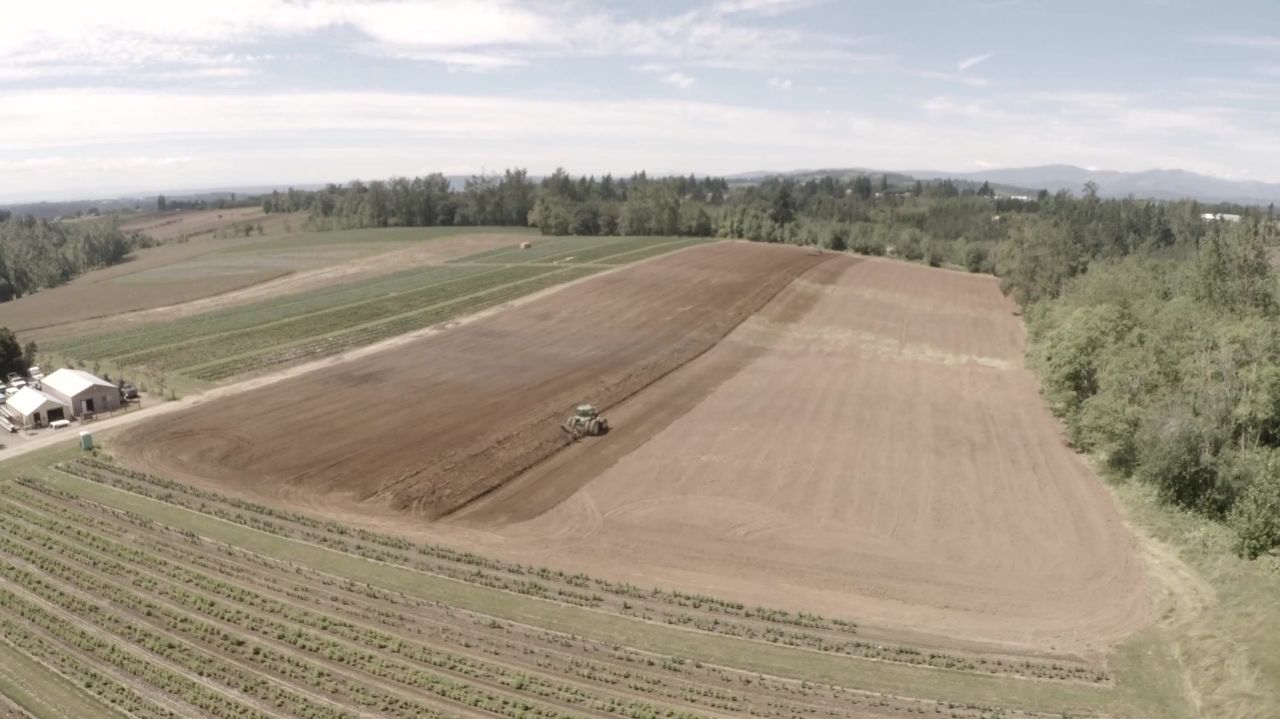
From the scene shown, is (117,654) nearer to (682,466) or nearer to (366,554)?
(366,554)

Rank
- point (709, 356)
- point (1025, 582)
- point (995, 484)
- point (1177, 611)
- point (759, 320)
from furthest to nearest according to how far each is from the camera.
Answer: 1. point (759, 320)
2. point (709, 356)
3. point (995, 484)
4. point (1025, 582)
5. point (1177, 611)

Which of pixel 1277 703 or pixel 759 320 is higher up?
pixel 759 320

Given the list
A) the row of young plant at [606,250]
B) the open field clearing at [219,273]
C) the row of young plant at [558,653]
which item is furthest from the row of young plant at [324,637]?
the row of young plant at [606,250]

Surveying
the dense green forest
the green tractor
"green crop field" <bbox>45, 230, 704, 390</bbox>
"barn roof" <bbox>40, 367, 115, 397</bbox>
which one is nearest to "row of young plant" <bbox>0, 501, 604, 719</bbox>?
the green tractor

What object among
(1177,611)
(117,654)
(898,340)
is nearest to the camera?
(117,654)

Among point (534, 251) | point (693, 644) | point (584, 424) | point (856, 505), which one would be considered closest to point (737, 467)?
point (856, 505)

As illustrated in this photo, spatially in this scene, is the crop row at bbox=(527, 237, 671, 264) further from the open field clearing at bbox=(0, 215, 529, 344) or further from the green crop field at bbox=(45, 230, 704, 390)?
the open field clearing at bbox=(0, 215, 529, 344)

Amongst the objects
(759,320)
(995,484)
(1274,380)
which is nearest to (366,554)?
(995,484)

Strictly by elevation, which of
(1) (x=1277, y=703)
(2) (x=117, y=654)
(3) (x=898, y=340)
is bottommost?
(2) (x=117, y=654)
